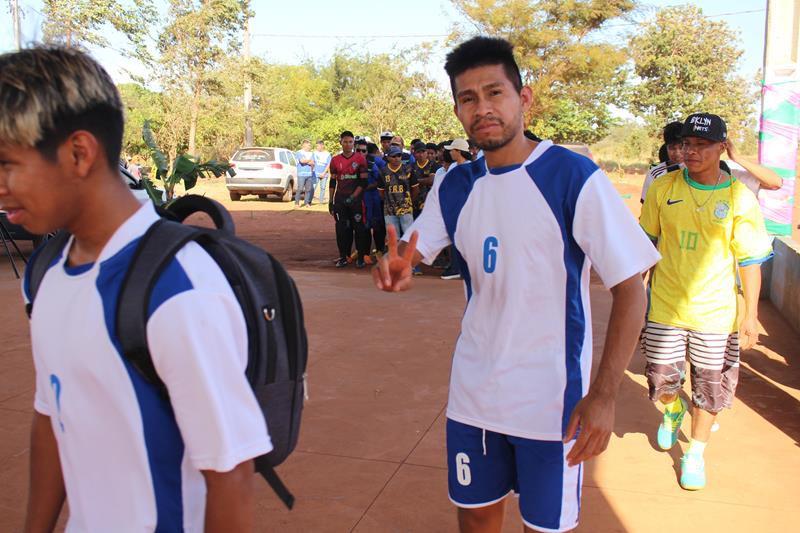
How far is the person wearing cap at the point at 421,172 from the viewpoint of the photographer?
39.2ft

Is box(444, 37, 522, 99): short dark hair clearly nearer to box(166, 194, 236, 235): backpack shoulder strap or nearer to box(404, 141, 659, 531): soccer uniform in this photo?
box(404, 141, 659, 531): soccer uniform

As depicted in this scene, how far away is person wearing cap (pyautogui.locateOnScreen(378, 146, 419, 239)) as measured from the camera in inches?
465

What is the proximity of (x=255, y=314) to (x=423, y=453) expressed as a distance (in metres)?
3.38

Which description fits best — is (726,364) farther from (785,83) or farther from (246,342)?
(785,83)

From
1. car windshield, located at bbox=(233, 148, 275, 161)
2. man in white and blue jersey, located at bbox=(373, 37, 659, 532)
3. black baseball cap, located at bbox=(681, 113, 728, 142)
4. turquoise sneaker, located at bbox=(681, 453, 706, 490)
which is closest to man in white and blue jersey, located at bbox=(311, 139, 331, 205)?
car windshield, located at bbox=(233, 148, 275, 161)

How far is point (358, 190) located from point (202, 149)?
80.0ft

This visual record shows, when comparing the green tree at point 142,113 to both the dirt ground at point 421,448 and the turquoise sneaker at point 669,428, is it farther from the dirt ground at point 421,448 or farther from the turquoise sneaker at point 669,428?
the turquoise sneaker at point 669,428

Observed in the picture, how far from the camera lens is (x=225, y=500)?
1.37 meters

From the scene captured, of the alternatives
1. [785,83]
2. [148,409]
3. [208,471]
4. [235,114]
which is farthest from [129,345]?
[235,114]

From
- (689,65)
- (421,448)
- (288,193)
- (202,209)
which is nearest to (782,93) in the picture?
(421,448)

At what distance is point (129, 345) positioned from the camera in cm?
131

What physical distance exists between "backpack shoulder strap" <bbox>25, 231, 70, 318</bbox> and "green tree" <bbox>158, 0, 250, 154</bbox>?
97.4 ft

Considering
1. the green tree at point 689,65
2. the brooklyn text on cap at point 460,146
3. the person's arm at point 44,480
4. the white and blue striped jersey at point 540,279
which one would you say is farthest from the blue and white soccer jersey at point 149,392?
the green tree at point 689,65

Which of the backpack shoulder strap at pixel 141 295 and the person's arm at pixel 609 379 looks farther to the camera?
the person's arm at pixel 609 379
